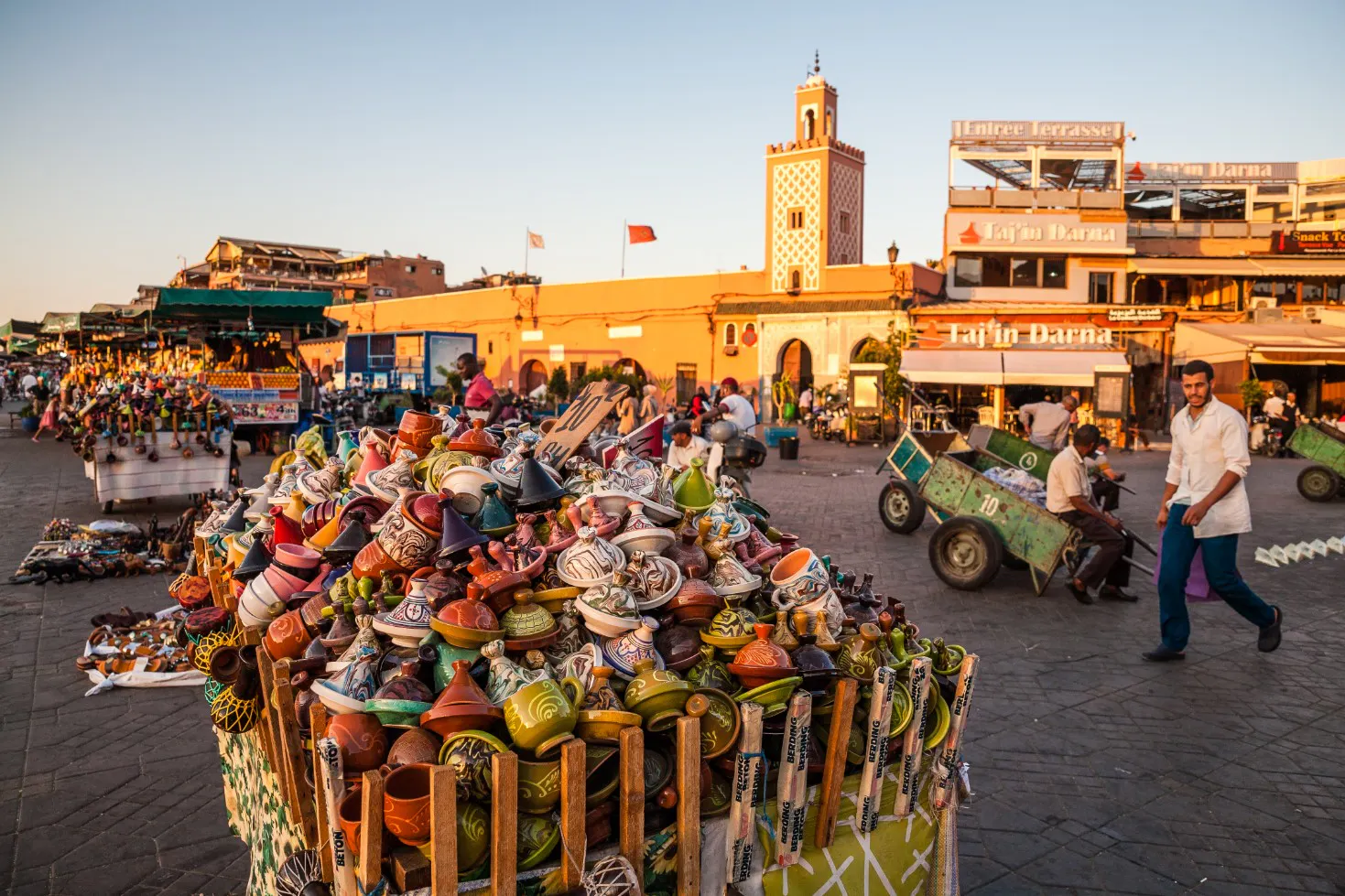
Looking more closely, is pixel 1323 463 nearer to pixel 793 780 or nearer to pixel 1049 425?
pixel 1049 425

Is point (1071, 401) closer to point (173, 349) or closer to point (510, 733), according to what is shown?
point (510, 733)

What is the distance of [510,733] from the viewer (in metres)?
1.90

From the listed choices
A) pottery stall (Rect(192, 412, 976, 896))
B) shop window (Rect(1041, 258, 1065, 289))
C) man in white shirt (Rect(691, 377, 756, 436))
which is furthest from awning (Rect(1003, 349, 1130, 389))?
pottery stall (Rect(192, 412, 976, 896))

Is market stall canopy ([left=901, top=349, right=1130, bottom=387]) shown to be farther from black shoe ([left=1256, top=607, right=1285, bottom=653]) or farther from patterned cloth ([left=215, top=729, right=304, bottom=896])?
patterned cloth ([left=215, top=729, right=304, bottom=896])

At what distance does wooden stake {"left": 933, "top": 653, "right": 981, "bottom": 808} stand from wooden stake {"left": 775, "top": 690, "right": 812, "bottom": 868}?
1.53ft

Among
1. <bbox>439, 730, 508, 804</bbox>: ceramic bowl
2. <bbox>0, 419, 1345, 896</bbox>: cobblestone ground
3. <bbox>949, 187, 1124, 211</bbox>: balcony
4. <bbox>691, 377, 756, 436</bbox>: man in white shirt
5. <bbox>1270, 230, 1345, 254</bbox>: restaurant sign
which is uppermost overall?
Result: <bbox>949, 187, 1124, 211</bbox>: balcony

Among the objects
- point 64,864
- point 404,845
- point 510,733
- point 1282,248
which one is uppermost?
point 1282,248

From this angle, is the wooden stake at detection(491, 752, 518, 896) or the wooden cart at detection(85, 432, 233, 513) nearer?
the wooden stake at detection(491, 752, 518, 896)

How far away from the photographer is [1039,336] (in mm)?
22703

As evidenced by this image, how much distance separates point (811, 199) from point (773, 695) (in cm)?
2612

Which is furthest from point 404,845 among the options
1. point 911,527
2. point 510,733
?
point 911,527

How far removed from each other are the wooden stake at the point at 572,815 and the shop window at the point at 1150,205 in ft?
98.4

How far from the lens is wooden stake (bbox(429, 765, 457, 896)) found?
5.54 ft

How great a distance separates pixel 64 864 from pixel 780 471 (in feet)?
42.0
